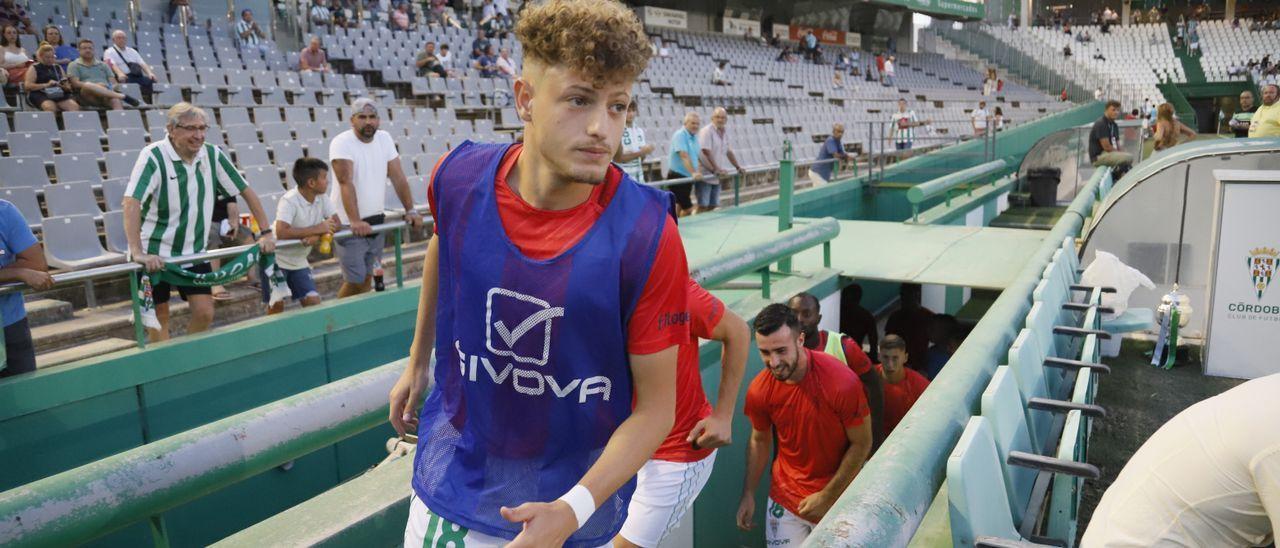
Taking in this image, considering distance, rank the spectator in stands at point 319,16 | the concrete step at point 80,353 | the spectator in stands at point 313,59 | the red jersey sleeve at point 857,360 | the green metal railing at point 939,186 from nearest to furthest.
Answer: the concrete step at point 80,353 → the red jersey sleeve at point 857,360 → the green metal railing at point 939,186 → the spectator in stands at point 313,59 → the spectator in stands at point 319,16

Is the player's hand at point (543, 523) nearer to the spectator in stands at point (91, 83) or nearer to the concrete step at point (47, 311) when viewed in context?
the concrete step at point (47, 311)

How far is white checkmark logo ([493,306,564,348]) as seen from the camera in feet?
4.42

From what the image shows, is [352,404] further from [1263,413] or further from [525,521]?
[1263,413]

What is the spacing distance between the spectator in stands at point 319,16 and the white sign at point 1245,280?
13.3 meters

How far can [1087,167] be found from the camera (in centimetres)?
1275

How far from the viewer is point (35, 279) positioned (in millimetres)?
3318

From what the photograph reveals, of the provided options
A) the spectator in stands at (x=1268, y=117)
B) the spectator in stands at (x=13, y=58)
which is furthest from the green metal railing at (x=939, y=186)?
the spectator in stands at (x=13, y=58)

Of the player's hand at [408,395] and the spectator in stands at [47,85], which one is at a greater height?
the spectator in stands at [47,85]

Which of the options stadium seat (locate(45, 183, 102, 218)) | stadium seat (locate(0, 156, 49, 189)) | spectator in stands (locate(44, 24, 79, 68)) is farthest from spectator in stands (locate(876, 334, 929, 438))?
spectator in stands (locate(44, 24, 79, 68))

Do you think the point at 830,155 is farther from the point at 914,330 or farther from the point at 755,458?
the point at 755,458

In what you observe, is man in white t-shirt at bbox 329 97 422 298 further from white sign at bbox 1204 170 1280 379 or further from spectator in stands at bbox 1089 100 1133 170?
spectator in stands at bbox 1089 100 1133 170

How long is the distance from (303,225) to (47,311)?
4.84ft

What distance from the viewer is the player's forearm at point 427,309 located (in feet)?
5.22

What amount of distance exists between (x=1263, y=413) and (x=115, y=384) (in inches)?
152
